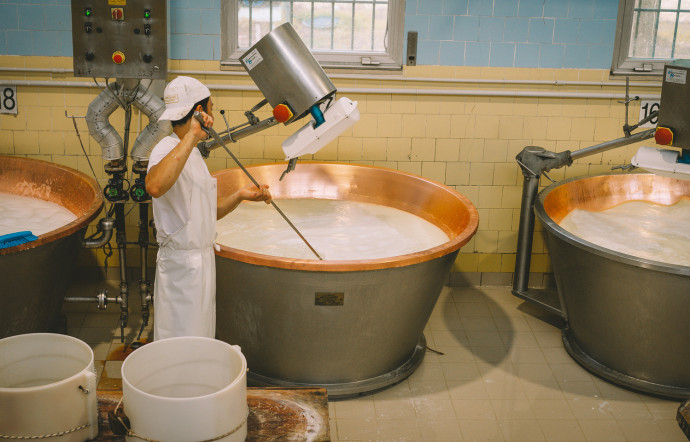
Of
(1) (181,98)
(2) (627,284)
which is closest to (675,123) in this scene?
(2) (627,284)

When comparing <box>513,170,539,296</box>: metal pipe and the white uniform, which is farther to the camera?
<box>513,170,539,296</box>: metal pipe

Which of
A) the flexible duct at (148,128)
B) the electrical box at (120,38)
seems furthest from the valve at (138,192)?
the electrical box at (120,38)

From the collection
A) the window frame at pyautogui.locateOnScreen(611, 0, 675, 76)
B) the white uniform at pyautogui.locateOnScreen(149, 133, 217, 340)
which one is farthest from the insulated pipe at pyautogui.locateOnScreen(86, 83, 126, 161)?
the window frame at pyautogui.locateOnScreen(611, 0, 675, 76)

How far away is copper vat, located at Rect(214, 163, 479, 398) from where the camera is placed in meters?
2.86

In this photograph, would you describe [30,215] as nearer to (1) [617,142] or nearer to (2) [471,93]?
(2) [471,93]

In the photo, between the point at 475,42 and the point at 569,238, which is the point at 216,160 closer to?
the point at 475,42

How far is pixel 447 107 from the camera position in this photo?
4336 mm

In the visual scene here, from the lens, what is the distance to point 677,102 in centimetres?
272

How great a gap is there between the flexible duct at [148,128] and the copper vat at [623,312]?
2007 mm

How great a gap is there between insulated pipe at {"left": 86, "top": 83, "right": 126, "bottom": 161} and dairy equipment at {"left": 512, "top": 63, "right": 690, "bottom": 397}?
7.27 feet

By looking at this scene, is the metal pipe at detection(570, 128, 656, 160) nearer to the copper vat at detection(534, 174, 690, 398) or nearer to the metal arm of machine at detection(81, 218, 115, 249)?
the copper vat at detection(534, 174, 690, 398)

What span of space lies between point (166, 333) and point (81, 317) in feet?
4.69

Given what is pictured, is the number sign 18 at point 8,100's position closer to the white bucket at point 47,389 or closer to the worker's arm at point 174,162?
the worker's arm at point 174,162

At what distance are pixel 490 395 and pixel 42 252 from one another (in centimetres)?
218
